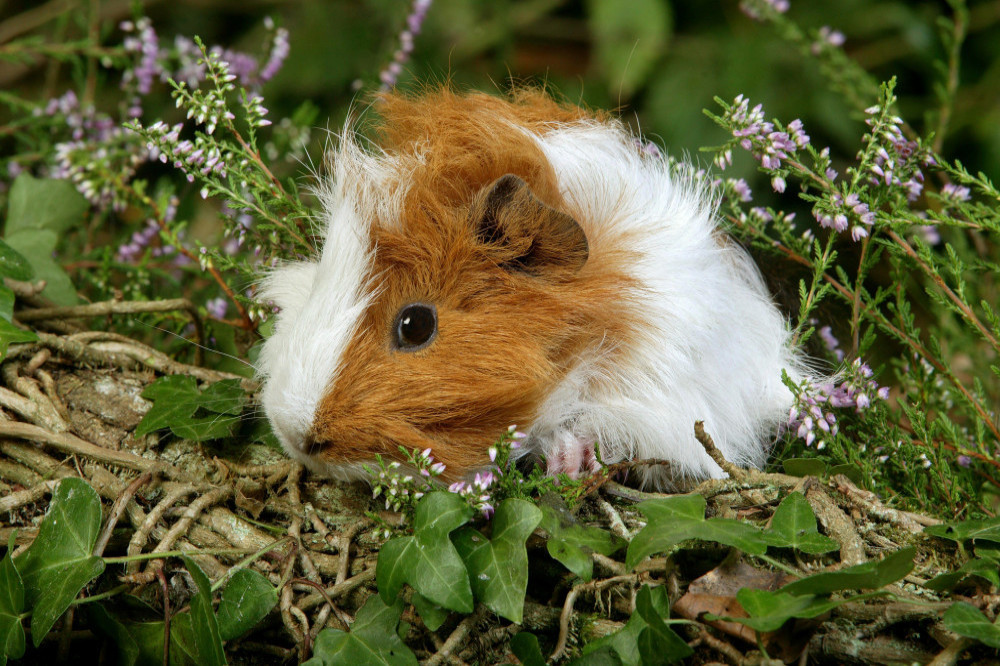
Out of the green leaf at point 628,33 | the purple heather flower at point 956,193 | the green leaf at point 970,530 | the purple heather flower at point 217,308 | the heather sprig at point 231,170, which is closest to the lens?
the green leaf at point 970,530

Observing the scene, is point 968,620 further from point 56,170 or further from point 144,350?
point 56,170

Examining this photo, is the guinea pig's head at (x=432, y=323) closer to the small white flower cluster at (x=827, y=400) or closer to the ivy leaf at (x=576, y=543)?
the ivy leaf at (x=576, y=543)

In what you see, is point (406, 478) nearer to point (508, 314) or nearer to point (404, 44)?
point (508, 314)

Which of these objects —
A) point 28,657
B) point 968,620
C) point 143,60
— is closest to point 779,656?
point 968,620

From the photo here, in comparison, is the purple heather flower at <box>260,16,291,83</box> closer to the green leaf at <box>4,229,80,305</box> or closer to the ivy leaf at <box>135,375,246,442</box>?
the green leaf at <box>4,229,80,305</box>

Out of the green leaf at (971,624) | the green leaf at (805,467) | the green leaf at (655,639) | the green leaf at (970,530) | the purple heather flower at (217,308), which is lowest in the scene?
the purple heather flower at (217,308)

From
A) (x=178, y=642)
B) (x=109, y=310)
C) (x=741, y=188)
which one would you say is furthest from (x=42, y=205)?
(x=741, y=188)

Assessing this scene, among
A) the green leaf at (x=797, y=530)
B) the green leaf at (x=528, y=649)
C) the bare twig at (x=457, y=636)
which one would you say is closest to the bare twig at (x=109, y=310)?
the bare twig at (x=457, y=636)
